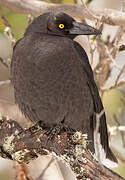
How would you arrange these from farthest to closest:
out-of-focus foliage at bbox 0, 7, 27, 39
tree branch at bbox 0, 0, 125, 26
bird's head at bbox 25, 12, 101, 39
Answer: out-of-focus foliage at bbox 0, 7, 27, 39, tree branch at bbox 0, 0, 125, 26, bird's head at bbox 25, 12, 101, 39

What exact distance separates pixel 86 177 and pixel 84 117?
747 mm

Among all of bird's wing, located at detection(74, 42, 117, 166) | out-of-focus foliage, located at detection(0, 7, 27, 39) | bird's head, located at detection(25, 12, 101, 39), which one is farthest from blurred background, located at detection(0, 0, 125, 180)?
bird's head, located at detection(25, 12, 101, 39)

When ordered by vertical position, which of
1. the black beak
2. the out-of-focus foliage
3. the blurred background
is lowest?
the blurred background

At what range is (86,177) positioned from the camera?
3223mm

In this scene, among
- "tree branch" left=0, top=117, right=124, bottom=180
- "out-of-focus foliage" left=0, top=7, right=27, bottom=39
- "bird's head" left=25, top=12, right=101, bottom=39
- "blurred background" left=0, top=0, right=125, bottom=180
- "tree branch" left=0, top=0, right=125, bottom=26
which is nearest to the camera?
"tree branch" left=0, top=117, right=124, bottom=180

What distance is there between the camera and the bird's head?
378 cm

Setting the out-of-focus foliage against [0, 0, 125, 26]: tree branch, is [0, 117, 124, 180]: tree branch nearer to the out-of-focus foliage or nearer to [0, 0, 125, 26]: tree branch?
[0, 0, 125, 26]: tree branch

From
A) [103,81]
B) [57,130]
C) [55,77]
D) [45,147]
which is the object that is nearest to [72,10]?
[103,81]

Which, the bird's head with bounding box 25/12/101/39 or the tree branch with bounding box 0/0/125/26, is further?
the tree branch with bounding box 0/0/125/26

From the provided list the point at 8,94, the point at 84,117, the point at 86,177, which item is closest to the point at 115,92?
the point at 8,94

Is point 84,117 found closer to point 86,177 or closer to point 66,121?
point 66,121

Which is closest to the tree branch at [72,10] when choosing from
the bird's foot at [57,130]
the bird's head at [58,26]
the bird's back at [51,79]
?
the bird's head at [58,26]

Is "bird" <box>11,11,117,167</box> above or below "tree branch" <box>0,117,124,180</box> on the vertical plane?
above

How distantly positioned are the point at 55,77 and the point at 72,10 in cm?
127
